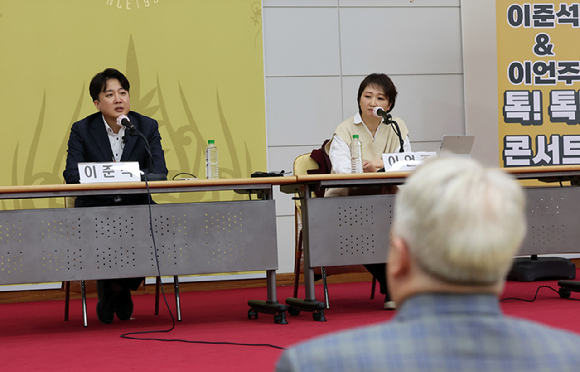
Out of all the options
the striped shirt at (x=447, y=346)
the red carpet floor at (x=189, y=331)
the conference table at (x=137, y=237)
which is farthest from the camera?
the conference table at (x=137, y=237)

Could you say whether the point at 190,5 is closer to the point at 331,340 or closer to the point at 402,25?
the point at 402,25

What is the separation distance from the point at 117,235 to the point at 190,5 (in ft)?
7.69

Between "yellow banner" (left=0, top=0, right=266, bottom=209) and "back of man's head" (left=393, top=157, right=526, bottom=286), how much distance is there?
3.96m

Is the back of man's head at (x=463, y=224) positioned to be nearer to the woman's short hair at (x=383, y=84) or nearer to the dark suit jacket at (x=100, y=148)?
the dark suit jacket at (x=100, y=148)

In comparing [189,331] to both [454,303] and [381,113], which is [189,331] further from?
[454,303]

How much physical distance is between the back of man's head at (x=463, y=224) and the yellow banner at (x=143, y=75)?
156 inches

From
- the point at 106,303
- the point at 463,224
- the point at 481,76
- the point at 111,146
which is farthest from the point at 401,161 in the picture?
the point at 463,224

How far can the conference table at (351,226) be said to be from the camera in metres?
2.81

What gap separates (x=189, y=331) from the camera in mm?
2570

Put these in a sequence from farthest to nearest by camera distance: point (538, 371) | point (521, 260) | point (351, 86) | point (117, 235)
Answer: point (351, 86)
point (521, 260)
point (117, 235)
point (538, 371)

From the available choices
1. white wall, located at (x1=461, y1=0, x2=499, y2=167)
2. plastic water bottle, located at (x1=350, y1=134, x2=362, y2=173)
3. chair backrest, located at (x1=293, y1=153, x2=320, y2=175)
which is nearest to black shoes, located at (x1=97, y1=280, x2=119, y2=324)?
chair backrest, located at (x1=293, y1=153, x2=320, y2=175)

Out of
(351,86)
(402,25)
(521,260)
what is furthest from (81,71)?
(521,260)

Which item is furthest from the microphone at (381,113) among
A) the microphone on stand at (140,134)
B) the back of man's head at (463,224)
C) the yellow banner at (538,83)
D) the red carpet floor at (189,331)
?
the back of man's head at (463,224)

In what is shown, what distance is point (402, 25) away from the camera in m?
4.75
